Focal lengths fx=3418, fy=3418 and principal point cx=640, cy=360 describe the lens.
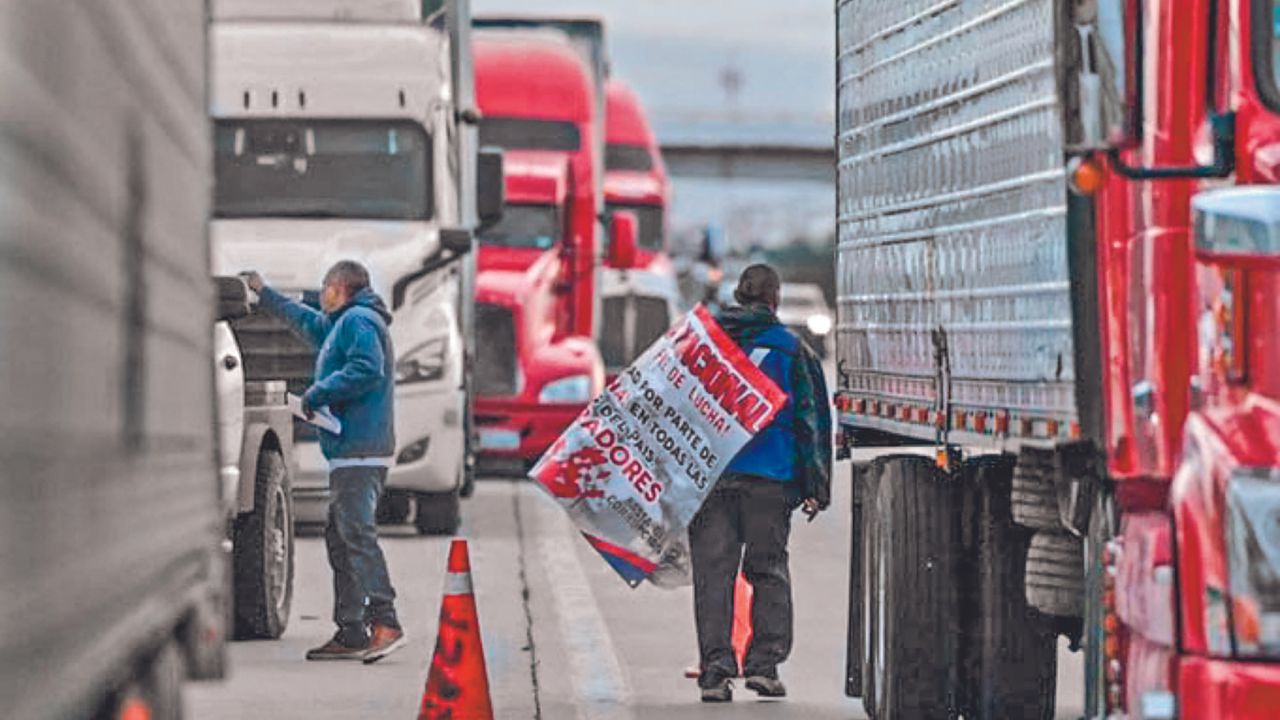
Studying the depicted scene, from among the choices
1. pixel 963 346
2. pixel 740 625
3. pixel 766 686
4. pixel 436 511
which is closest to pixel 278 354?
pixel 436 511

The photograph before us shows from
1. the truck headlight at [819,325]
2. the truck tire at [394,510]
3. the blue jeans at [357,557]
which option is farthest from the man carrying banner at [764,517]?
the truck tire at [394,510]

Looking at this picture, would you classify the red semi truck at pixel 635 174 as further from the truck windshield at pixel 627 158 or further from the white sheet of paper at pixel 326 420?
the white sheet of paper at pixel 326 420

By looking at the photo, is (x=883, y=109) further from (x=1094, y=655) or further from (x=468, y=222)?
(x=468, y=222)

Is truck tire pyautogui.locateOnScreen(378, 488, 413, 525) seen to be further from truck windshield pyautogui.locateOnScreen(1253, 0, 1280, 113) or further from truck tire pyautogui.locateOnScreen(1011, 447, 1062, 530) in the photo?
truck windshield pyautogui.locateOnScreen(1253, 0, 1280, 113)

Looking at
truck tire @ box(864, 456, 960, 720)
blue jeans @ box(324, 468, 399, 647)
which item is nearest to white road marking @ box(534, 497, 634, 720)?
blue jeans @ box(324, 468, 399, 647)

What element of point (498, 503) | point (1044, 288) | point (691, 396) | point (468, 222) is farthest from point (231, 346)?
point (498, 503)

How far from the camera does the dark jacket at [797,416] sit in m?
13.7

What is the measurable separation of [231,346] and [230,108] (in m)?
7.32

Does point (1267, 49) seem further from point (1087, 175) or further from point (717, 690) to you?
point (717, 690)

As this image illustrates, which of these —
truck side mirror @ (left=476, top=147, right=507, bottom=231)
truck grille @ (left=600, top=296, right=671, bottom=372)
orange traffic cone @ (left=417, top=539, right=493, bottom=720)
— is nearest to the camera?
orange traffic cone @ (left=417, top=539, right=493, bottom=720)

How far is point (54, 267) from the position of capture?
5.20m

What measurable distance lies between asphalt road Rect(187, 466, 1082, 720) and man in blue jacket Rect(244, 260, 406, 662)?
177 millimetres

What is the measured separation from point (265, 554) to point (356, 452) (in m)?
0.98

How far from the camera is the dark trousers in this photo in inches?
538
